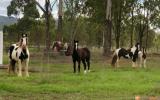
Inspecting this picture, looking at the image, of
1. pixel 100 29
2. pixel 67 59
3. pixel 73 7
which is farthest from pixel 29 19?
pixel 67 59

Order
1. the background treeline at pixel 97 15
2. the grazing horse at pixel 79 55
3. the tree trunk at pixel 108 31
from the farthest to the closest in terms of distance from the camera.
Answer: the background treeline at pixel 97 15 < the tree trunk at pixel 108 31 < the grazing horse at pixel 79 55

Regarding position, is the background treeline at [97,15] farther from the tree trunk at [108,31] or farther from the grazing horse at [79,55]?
the grazing horse at [79,55]

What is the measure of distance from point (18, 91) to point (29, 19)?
5325cm

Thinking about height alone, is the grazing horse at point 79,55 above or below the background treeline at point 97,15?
below

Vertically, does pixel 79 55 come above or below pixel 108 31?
below

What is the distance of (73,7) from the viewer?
7075cm

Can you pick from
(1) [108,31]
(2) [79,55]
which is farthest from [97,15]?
(2) [79,55]

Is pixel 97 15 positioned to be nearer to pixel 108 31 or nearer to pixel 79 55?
pixel 108 31

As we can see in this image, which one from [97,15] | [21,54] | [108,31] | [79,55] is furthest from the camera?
[97,15]

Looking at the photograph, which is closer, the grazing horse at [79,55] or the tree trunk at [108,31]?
the grazing horse at [79,55]

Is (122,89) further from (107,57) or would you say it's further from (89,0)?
(89,0)

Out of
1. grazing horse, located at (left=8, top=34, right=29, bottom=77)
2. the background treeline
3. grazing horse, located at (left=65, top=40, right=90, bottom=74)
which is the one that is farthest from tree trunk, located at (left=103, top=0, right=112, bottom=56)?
grazing horse, located at (left=8, top=34, right=29, bottom=77)

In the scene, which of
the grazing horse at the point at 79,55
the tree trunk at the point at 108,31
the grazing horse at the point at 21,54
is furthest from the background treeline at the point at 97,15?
the grazing horse at the point at 21,54

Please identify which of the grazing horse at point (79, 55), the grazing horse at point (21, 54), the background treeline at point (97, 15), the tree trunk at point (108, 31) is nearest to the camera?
the grazing horse at point (21, 54)
